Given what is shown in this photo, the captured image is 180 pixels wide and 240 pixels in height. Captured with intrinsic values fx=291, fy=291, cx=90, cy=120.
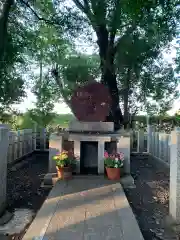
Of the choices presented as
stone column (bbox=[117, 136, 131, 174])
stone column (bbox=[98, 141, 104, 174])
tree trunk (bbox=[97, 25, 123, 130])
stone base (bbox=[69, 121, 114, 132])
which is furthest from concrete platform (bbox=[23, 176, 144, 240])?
tree trunk (bbox=[97, 25, 123, 130])

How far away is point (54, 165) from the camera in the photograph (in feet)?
23.5

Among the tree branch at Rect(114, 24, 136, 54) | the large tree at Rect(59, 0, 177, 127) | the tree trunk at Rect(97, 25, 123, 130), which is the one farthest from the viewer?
the tree trunk at Rect(97, 25, 123, 130)

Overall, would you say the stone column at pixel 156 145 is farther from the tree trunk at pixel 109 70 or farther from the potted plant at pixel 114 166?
the potted plant at pixel 114 166

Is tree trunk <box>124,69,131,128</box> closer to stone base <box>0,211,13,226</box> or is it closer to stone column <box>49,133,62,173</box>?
stone column <box>49,133,62,173</box>

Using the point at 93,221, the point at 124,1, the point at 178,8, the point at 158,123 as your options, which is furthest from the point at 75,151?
the point at 158,123

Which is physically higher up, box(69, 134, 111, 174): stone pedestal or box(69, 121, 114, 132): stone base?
box(69, 121, 114, 132): stone base

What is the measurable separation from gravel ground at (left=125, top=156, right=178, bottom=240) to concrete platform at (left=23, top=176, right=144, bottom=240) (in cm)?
27

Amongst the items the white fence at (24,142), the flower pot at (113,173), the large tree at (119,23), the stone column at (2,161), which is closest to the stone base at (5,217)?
the stone column at (2,161)

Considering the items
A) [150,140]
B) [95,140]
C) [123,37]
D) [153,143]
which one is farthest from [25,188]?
[123,37]

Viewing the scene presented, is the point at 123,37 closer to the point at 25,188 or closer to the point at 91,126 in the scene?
the point at 91,126

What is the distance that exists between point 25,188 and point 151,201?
2590 mm

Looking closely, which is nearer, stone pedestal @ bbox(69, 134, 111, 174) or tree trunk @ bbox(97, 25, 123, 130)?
stone pedestal @ bbox(69, 134, 111, 174)

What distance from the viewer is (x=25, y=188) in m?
6.09

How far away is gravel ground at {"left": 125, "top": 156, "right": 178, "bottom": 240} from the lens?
12.8ft
